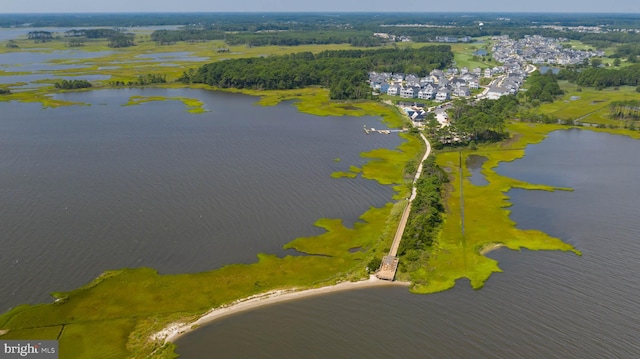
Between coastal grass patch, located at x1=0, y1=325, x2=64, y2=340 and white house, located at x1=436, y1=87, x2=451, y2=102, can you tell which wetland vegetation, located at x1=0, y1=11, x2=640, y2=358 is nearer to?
coastal grass patch, located at x1=0, y1=325, x2=64, y2=340

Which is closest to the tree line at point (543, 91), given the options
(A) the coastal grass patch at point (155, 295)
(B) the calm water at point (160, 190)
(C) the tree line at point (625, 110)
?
(C) the tree line at point (625, 110)

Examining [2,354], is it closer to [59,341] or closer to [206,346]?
[59,341]

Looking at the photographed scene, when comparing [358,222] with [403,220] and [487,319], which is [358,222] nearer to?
[403,220]

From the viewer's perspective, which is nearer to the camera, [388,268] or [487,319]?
[487,319]

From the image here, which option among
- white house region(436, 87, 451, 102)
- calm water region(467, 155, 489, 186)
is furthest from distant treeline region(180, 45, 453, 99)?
calm water region(467, 155, 489, 186)

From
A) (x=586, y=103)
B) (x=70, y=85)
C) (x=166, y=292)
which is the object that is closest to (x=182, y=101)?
(x=70, y=85)

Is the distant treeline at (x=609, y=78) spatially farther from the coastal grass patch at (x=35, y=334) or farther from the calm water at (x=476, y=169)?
the coastal grass patch at (x=35, y=334)
